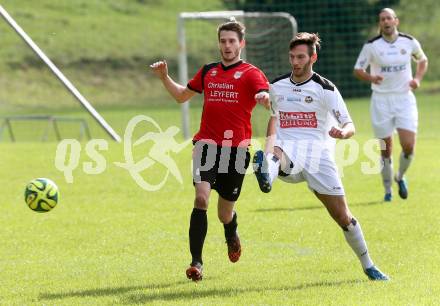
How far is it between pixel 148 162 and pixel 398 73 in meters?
6.74

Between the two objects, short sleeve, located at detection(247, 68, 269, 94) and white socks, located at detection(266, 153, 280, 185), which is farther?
short sleeve, located at detection(247, 68, 269, 94)

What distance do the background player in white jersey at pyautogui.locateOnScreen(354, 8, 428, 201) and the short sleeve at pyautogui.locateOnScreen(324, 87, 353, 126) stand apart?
19.2ft

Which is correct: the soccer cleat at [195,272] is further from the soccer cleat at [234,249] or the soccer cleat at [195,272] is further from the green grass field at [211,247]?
the soccer cleat at [234,249]

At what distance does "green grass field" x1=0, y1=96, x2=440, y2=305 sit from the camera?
28.2 feet

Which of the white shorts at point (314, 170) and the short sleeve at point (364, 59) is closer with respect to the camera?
the white shorts at point (314, 170)

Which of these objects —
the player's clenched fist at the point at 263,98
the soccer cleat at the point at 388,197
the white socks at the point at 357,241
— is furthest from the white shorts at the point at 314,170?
the soccer cleat at the point at 388,197

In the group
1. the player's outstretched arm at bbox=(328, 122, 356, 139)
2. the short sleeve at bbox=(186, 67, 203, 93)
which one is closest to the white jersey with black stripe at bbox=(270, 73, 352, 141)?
the player's outstretched arm at bbox=(328, 122, 356, 139)

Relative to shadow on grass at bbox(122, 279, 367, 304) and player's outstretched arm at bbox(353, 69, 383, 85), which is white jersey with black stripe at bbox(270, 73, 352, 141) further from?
player's outstretched arm at bbox(353, 69, 383, 85)

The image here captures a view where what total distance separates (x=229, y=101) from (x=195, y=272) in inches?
60.6

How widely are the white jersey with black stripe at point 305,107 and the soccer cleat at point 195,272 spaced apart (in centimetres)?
129

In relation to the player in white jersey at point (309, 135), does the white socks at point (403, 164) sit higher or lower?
lower

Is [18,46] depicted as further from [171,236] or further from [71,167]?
[171,236]

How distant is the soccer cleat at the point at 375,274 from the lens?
8898 millimetres

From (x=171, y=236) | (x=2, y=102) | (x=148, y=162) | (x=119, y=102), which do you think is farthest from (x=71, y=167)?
(x=119, y=102)
